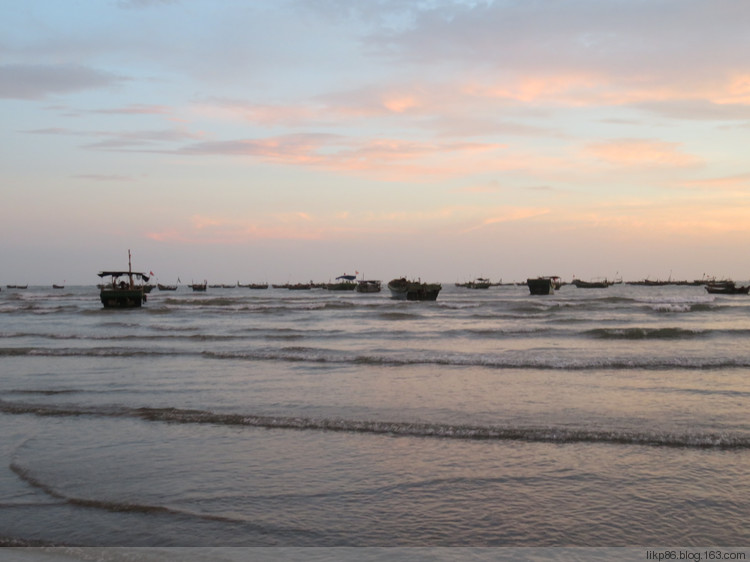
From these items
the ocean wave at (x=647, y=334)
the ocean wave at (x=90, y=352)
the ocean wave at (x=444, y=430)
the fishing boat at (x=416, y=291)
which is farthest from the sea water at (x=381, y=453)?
the fishing boat at (x=416, y=291)

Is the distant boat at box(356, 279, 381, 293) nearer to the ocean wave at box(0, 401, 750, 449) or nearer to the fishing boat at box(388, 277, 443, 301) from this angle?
the fishing boat at box(388, 277, 443, 301)

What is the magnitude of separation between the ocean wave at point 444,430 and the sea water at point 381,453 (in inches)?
1.7

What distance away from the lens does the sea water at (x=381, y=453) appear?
223 inches

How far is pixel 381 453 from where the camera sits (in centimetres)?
825

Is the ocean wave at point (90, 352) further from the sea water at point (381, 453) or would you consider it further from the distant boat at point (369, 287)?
the distant boat at point (369, 287)

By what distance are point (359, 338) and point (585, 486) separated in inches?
881

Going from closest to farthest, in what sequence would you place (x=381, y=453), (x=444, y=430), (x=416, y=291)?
(x=381, y=453), (x=444, y=430), (x=416, y=291)

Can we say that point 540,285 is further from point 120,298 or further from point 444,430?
point 444,430

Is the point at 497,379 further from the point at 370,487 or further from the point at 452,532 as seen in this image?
the point at 452,532

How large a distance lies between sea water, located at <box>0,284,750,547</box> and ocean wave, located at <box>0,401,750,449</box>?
0.04 metres

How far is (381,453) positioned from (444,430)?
156 cm

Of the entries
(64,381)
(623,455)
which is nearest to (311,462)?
(623,455)

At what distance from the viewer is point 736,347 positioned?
2306cm

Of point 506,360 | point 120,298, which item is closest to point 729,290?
point 120,298
